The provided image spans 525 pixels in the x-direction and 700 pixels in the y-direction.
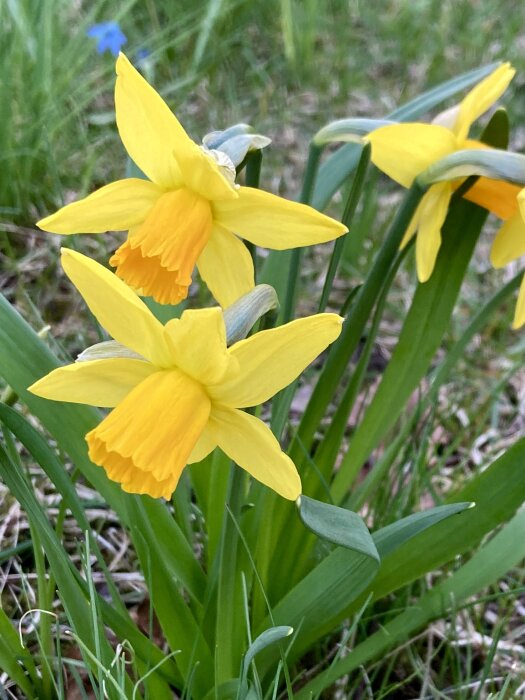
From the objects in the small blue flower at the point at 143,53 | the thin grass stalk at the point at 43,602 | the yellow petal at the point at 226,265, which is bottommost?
the thin grass stalk at the point at 43,602

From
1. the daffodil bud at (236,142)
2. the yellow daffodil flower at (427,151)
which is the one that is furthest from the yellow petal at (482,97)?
the daffodil bud at (236,142)

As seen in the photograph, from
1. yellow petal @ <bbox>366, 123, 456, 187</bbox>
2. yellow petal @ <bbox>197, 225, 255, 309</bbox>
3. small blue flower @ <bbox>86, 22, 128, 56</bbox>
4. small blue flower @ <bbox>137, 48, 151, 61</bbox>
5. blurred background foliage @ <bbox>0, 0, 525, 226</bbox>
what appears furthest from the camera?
small blue flower @ <bbox>137, 48, 151, 61</bbox>

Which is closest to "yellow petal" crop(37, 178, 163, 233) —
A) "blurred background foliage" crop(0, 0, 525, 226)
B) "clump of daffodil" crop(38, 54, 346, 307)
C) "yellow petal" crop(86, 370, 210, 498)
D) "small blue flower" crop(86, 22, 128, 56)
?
"clump of daffodil" crop(38, 54, 346, 307)

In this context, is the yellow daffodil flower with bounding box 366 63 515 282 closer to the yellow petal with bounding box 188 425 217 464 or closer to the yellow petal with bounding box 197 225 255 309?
the yellow petal with bounding box 197 225 255 309

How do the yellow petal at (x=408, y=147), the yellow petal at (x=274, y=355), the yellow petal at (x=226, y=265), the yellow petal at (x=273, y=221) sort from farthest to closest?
the yellow petal at (x=408, y=147) → the yellow petal at (x=226, y=265) → the yellow petal at (x=273, y=221) → the yellow petal at (x=274, y=355)

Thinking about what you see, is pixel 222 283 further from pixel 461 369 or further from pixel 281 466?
pixel 461 369

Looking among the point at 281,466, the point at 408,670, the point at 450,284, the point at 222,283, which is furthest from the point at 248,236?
the point at 408,670

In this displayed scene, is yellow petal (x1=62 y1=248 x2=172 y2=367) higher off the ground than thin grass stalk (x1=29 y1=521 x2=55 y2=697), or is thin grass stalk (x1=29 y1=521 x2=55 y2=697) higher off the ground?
yellow petal (x1=62 y1=248 x2=172 y2=367)

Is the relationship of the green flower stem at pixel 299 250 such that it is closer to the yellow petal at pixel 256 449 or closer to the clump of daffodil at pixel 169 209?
the clump of daffodil at pixel 169 209
